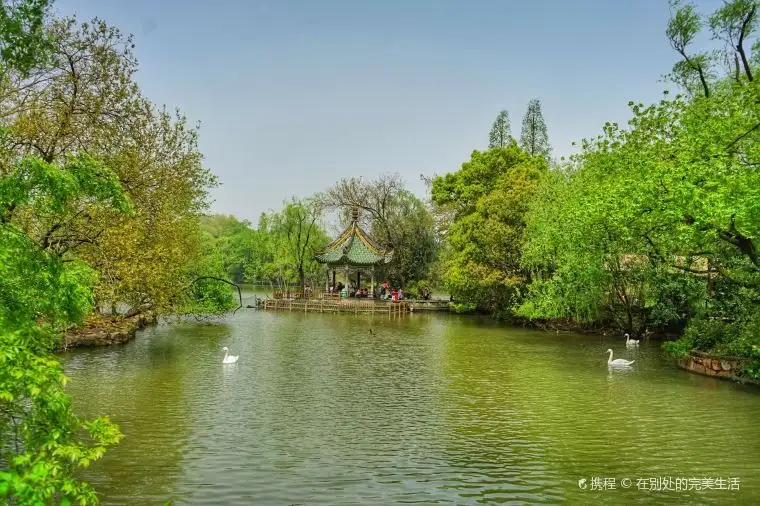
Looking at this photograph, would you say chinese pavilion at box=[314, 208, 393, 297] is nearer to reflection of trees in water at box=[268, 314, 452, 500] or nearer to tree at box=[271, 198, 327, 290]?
tree at box=[271, 198, 327, 290]

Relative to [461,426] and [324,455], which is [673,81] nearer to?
[461,426]

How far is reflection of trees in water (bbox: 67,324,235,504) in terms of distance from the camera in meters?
9.06

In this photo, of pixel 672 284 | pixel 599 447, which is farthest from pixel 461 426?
pixel 672 284

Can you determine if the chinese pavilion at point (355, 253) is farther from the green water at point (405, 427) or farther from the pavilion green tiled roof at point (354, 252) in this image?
the green water at point (405, 427)

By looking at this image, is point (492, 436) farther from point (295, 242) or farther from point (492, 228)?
point (295, 242)

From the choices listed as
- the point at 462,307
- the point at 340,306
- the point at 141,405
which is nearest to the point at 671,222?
the point at 141,405

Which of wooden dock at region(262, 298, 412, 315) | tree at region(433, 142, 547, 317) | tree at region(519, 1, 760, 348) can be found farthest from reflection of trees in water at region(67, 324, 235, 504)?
wooden dock at region(262, 298, 412, 315)

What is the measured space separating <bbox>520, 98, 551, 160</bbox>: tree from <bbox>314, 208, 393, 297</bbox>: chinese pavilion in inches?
831

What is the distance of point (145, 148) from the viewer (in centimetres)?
2083

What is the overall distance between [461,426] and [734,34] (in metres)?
18.2

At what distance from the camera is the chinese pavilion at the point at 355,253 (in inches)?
1921

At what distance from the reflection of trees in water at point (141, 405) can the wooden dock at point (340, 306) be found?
Answer: 20.0 m

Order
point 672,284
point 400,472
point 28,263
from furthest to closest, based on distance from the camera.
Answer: point 672,284, point 400,472, point 28,263

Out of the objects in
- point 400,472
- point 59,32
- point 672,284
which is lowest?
point 400,472
